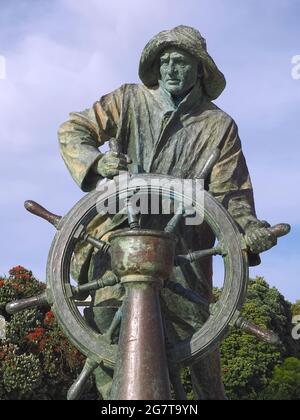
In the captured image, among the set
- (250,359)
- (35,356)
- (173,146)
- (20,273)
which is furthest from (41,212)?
(250,359)

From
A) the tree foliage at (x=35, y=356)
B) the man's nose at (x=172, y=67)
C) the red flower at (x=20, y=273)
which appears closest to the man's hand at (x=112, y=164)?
the man's nose at (x=172, y=67)

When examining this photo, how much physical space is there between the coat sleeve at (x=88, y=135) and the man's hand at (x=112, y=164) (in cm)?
13

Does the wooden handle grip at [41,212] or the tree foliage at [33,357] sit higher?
the tree foliage at [33,357]

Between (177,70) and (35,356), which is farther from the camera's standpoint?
(35,356)

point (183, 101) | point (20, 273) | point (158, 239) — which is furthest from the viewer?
point (20, 273)

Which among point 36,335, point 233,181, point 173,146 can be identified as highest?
point 36,335

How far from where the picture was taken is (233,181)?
17.3 ft

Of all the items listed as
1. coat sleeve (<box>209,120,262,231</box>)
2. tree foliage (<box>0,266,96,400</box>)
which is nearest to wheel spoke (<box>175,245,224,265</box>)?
coat sleeve (<box>209,120,262,231</box>)

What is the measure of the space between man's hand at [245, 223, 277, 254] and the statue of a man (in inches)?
2.8

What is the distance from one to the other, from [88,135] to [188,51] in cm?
82

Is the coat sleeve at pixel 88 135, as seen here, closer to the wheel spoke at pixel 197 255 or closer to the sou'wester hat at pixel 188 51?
the sou'wester hat at pixel 188 51

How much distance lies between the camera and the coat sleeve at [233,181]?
5.09 m

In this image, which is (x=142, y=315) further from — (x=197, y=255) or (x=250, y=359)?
(x=250, y=359)

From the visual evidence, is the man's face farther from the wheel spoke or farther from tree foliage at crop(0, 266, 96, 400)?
tree foliage at crop(0, 266, 96, 400)
